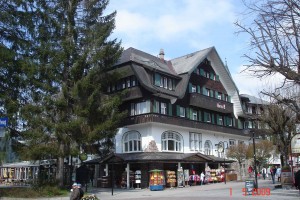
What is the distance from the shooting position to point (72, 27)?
3206 centimetres

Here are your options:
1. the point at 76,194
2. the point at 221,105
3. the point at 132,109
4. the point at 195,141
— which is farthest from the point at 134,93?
the point at 76,194

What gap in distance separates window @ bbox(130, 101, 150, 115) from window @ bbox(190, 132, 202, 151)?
28.2 feet

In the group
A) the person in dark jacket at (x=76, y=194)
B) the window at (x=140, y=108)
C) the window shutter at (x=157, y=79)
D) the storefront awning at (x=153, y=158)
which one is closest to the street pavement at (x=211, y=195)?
the storefront awning at (x=153, y=158)

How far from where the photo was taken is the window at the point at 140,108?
40.2 m

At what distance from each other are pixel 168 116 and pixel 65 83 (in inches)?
547

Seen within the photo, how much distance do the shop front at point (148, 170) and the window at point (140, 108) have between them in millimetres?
4627

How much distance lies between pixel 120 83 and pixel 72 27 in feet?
38.7

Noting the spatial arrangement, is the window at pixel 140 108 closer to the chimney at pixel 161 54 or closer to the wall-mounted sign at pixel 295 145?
the chimney at pixel 161 54

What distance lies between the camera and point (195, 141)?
153 feet

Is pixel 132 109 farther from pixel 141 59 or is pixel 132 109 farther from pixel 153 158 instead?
pixel 153 158

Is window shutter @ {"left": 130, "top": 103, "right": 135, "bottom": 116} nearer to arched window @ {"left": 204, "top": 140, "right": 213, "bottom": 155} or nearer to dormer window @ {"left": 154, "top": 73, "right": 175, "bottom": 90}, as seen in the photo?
dormer window @ {"left": 154, "top": 73, "right": 175, "bottom": 90}

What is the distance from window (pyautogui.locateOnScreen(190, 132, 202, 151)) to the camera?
45934 mm

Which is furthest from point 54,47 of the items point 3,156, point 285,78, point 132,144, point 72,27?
→ point 285,78

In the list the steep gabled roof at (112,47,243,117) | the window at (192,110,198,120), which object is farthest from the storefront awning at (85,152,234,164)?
the steep gabled roof at (112,47,243,117)
